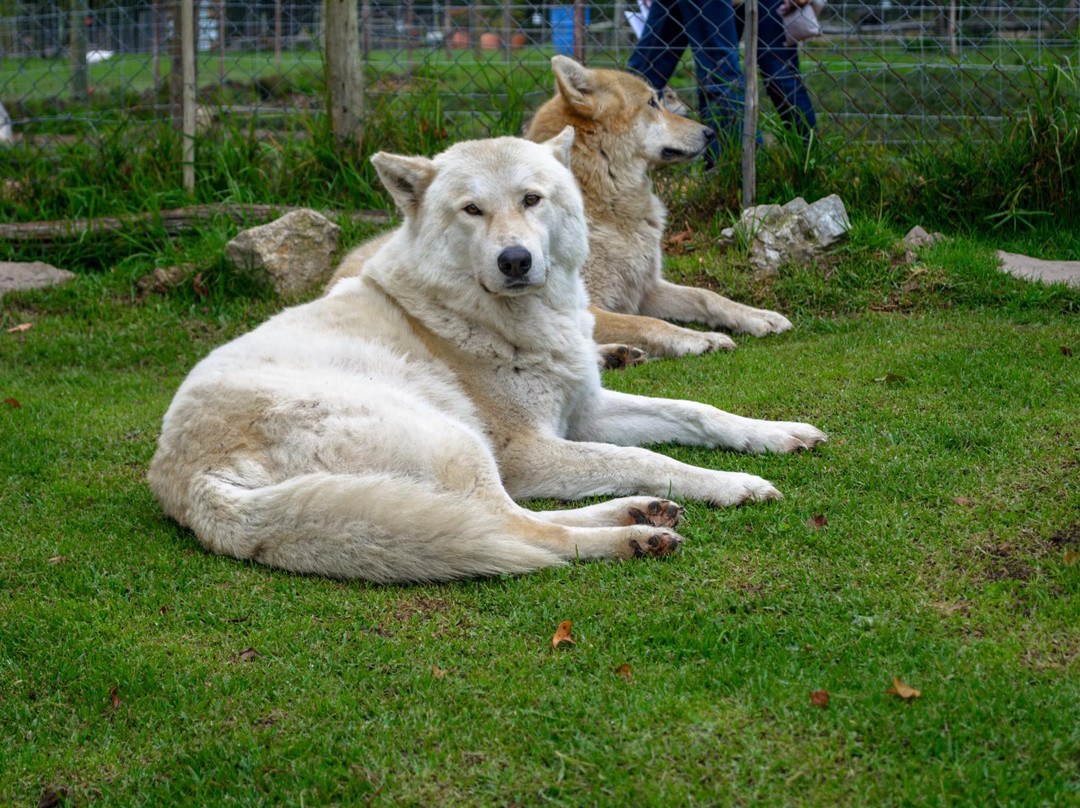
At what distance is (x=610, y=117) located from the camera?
5.95 m

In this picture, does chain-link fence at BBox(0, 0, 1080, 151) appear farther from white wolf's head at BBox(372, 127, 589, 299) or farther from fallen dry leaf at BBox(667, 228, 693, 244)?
white wolf's head at BBox(372, 127, 589, 299)

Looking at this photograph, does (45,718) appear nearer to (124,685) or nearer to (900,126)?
(124,685)

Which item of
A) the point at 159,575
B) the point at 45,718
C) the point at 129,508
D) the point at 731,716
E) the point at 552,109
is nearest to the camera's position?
the point at 731,716

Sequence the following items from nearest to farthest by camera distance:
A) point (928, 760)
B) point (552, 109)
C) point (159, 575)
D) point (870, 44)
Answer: point (928, 760), point (159, 575), point (552, 109), point (870, 44)

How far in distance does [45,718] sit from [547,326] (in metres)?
2.20

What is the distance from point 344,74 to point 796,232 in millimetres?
3457

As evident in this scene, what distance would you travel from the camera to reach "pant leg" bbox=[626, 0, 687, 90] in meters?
7.14

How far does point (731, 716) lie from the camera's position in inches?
88.7

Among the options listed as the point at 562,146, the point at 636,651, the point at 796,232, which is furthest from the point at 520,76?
the point at 636,651

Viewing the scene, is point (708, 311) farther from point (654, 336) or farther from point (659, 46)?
point (659, 46)

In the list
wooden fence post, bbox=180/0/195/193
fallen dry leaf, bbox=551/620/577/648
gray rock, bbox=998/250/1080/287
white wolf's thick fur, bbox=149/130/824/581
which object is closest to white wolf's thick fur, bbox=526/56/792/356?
gray rock, bbox=998/250/1080/287

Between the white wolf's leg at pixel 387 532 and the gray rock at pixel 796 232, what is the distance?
11.3 ft

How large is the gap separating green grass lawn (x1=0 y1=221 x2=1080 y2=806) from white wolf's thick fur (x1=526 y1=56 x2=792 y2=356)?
1.84 m

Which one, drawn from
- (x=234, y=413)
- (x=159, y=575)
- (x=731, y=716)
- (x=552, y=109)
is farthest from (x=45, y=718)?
(x=552, y=109)
